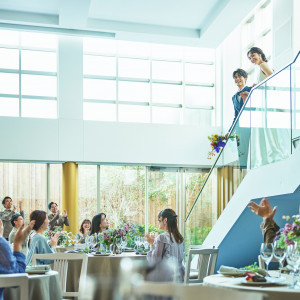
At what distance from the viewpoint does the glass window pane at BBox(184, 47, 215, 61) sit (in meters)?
15.7

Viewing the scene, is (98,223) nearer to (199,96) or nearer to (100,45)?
(100,45)

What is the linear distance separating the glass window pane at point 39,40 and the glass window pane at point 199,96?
406 cm

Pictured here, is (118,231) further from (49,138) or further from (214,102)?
(214,102)

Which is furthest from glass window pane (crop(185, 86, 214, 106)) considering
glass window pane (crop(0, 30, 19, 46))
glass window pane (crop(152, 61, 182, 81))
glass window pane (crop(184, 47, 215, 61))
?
glass window pane (crop(0, 30, 19, 46))

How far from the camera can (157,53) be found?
50.9ft

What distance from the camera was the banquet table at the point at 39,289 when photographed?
416cm

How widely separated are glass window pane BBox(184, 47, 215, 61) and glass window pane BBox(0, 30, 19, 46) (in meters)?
4.87

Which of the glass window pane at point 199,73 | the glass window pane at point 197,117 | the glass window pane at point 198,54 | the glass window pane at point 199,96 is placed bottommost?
the glass window pane at point 197,117

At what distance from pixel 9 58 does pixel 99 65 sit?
247cm

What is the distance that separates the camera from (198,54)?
15797mm

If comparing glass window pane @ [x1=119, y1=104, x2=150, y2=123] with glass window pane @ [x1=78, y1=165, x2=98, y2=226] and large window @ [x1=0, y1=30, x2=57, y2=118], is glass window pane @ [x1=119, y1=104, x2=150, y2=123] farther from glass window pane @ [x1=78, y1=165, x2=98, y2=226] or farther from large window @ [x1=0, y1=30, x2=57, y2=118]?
large window @ [x1=0, y1=30, x2=57, y2=118]

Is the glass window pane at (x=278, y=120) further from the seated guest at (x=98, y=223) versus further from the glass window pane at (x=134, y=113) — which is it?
the glass window pane at (x=134, y=113)

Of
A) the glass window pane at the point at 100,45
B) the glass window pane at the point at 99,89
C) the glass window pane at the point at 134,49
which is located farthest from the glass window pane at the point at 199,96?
the glass window pane at the point at 100,45

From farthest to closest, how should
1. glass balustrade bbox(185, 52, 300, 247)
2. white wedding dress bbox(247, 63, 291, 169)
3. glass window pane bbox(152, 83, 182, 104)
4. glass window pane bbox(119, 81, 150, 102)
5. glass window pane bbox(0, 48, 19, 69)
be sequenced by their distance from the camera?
glass window pane bbox(152, 83, 182, 104), glass window pane bbox(119, 81, 150, 102), glass window pane bbox(0, 48, 19, 69), white wedding dress bbox(247, 63, 291, 169), glass balustrade bbox(185, 52, 300, 247)
